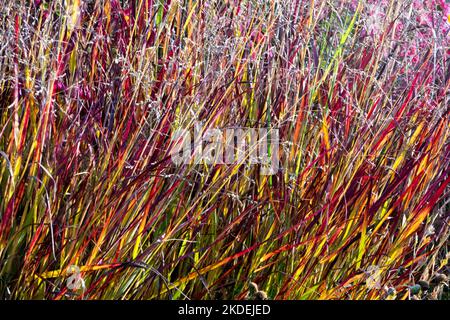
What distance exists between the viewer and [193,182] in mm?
1914

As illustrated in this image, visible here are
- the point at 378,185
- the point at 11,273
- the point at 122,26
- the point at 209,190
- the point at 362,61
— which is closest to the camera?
the point at 11,273

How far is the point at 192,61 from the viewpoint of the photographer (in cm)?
221

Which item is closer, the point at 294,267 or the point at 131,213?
the point at 131,213

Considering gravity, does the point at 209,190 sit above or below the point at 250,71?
below

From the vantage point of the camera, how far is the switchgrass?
1783 millimetres

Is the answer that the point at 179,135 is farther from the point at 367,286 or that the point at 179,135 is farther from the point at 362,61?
the point at 362,61

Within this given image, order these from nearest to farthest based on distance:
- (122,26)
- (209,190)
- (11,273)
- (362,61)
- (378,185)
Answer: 1. (11,273)
2. (209,190)
3. (378,185)
4. (122,26)
5. (362,61)

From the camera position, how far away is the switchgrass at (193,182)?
178cm

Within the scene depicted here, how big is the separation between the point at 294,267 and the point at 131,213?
0.48 meters

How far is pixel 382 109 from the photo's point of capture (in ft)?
7.36

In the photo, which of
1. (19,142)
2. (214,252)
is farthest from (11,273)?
(214,252)
